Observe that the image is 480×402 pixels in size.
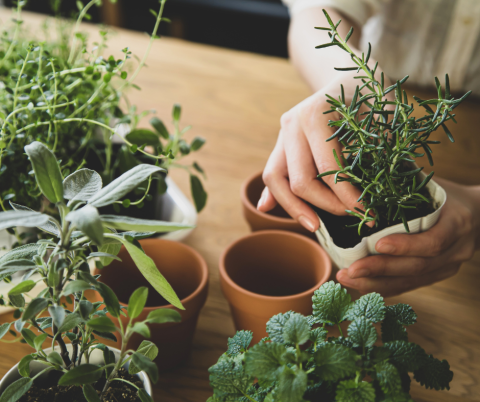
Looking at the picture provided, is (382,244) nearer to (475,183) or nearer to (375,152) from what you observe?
(375,152)

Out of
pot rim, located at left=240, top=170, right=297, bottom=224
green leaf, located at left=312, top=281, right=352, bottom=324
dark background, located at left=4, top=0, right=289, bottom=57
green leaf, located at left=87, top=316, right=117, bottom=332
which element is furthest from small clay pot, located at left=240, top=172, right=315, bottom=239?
dark background, located at left=4, top=0, right=289, bottom=57

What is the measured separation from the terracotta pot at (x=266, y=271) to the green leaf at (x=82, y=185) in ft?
0.83

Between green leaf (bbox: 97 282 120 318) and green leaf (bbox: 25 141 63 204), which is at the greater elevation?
green leaf (bbox: 25 141 63 204)

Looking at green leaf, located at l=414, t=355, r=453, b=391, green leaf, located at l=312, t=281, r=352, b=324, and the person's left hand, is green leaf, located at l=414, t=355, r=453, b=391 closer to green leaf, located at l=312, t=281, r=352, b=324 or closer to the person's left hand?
green leaf, located at l=312, t=281, r=352, b=324

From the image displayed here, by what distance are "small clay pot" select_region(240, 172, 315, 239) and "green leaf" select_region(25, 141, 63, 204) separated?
428 mm

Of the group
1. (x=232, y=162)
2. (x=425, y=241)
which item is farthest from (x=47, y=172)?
(x=232, y=162)

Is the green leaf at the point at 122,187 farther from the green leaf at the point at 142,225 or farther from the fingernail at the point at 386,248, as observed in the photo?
the fingernail at the point at 386,248

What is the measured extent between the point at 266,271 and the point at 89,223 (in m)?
0.44

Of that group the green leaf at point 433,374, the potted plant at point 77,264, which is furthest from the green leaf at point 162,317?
the green leaf at point 433,374

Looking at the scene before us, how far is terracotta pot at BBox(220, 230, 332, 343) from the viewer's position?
1.87ft

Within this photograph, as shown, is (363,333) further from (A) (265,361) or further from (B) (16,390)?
(B) (16,390)

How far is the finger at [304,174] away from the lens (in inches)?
23.8

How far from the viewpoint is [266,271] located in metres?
0.70

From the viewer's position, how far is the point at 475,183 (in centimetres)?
97
